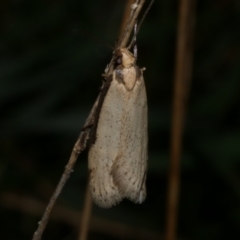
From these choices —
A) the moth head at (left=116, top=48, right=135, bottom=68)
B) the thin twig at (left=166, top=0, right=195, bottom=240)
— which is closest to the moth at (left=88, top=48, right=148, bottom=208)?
the moth head at (left=116, top=48, right=135, bottom=68)

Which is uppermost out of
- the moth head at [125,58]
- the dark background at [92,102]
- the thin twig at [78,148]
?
the dark background at [92,102]

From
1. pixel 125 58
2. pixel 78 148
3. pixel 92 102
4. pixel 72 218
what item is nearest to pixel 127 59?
pixel 125 58

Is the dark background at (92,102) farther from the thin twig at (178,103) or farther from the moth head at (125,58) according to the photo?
the moth head at (125,58)

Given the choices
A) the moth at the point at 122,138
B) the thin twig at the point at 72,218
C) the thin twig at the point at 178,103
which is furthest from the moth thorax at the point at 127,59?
the thin twig at the point at 72,218

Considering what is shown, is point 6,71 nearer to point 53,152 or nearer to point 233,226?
point 53,152

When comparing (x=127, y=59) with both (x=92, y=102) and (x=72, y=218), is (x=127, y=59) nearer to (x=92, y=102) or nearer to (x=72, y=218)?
(x=72, y=218)

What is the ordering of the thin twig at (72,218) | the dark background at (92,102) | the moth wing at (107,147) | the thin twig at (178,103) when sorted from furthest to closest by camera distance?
the dark background at (92,102) → the thin twig at (72,218) → the thin twig at (178,103) → the moth wing at (107,147)

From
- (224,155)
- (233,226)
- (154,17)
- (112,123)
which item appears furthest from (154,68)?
(112,123)
